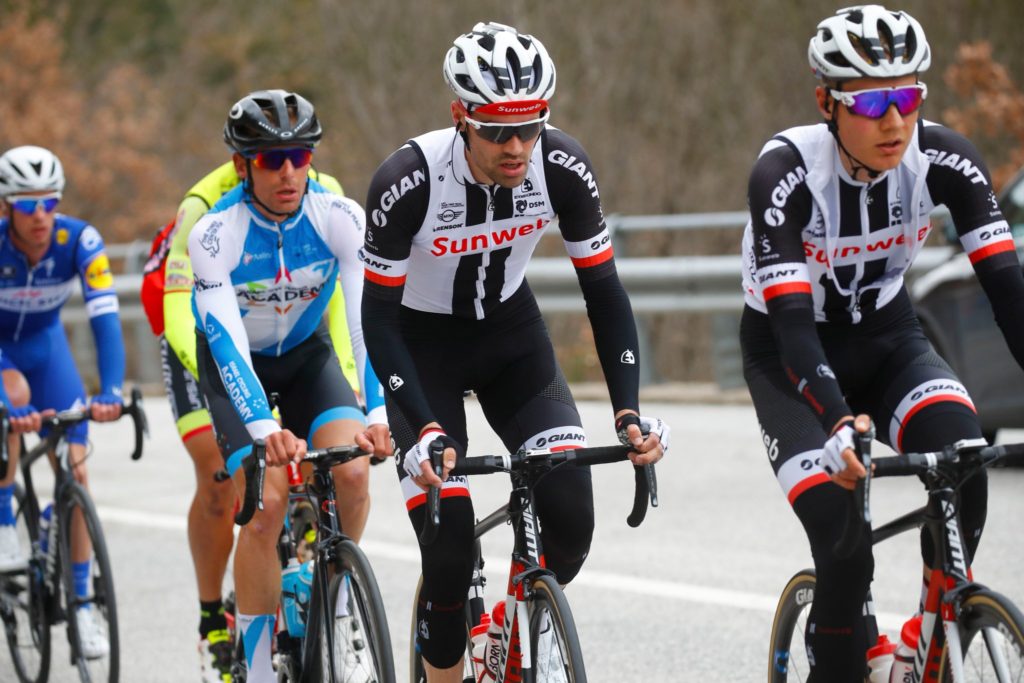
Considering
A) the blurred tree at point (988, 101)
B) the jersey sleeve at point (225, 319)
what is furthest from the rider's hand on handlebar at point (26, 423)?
the blurred tree at point (988, 101)

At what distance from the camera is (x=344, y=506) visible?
19.3 ft

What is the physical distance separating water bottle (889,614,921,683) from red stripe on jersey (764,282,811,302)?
0.99 metres

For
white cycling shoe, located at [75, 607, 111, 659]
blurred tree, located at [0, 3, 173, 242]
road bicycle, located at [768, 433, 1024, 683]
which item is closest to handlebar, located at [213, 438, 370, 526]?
road bicycle, located at [768, 433, 1024, 683]

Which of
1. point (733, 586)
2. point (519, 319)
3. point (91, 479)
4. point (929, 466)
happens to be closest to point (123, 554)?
point (91, 479)

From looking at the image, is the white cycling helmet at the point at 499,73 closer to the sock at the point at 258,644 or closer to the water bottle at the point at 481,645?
the water bottle at the point at 481,645

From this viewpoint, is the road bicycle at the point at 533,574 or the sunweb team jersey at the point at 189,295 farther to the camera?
the sunweb team jersey at the point at 189,295

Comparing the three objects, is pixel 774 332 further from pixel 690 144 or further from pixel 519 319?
pixel 690 144

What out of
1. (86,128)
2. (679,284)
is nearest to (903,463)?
(679,284)

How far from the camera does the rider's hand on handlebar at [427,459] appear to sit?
4477 millimetres

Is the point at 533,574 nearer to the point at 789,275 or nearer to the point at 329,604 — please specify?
the point at 329,604

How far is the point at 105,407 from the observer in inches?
280

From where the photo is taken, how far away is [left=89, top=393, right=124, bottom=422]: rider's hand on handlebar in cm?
709

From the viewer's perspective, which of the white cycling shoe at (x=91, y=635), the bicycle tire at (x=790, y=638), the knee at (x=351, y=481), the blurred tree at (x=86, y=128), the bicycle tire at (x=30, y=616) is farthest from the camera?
the blurred tree at (x=86, y=128)

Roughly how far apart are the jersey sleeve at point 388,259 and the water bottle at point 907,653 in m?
1.62
